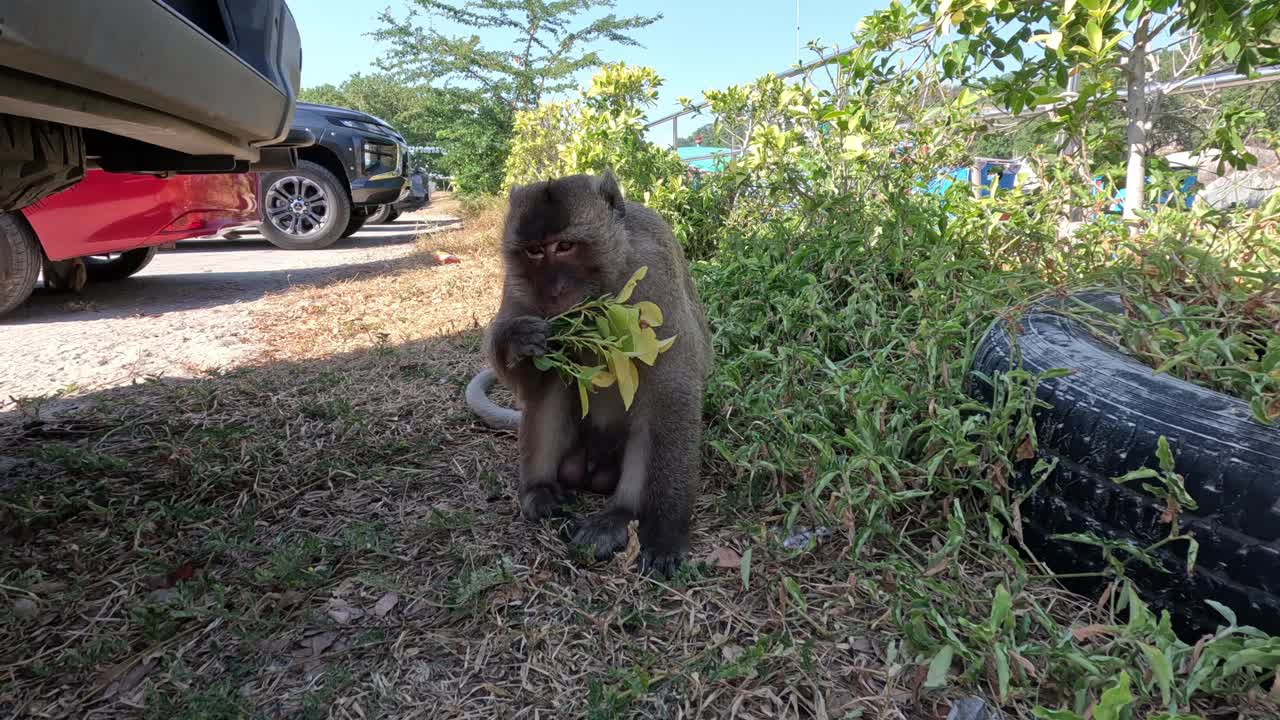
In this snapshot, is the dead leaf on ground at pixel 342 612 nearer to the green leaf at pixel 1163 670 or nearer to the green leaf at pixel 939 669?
the green leaf at pixel 939 669

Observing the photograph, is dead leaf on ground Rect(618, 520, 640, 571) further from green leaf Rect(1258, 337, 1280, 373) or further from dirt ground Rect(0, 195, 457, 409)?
dirt ground Rect(0, 195, 457, 409)

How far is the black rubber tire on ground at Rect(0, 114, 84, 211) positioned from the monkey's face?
4.74 ft

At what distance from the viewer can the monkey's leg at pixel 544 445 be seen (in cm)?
296

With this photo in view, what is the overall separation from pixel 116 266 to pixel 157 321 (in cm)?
261

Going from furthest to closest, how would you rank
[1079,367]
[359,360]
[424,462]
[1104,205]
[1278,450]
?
[359,360]
[1104,205]
[424,462]
[1079,367]
[1278,450]

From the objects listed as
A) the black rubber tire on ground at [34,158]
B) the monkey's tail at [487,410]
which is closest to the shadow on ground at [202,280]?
the monkey's tail at [487,410]

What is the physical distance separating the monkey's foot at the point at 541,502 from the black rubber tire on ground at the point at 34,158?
1912 mm

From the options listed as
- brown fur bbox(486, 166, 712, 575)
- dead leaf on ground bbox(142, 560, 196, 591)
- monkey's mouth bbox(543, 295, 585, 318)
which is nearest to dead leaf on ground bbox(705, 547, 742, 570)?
brown fur bbox(486, 166, 712, 575)

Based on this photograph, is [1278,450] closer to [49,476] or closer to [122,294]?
[49,476]

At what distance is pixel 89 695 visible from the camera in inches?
76.1

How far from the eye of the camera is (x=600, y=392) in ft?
10.0

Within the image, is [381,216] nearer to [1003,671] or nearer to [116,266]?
[116,266]

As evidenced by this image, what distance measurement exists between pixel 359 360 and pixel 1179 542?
4453mm

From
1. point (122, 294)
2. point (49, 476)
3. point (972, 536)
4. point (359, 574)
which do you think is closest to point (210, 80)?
point (359, 574)
